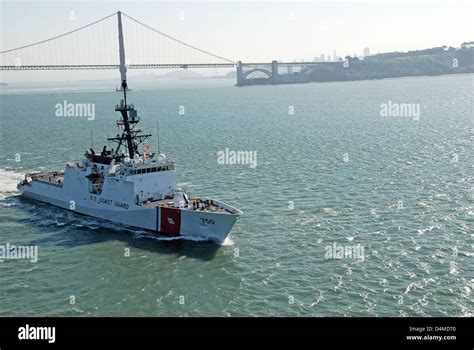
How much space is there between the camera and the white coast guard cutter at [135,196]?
31922mm

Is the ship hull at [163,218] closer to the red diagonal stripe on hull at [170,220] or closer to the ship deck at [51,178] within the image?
the red diagonal stripe on hull at [170,220]

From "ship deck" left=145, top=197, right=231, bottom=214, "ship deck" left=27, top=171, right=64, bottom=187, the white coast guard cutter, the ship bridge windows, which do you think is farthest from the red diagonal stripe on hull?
"ship deck" left=27, top=171, right=64, bottom=187

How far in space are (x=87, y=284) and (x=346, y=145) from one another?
44205 mm

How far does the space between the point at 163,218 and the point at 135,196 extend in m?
3.19

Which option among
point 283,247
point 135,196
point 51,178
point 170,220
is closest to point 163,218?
point 170,220

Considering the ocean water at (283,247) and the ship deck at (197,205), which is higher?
the ship deck at (197,205)

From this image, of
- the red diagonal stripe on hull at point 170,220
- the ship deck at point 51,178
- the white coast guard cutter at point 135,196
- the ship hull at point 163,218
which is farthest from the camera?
the ship deck at point 51,178

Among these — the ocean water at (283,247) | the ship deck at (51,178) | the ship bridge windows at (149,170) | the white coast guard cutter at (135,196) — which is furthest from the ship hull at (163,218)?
the ship deck at (51,178)

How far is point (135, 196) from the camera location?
34781 millimetres

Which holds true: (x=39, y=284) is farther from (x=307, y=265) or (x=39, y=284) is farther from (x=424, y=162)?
(x=424, y=162)

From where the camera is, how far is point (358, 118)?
314ft

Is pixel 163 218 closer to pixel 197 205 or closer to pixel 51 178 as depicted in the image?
pixel 197 205

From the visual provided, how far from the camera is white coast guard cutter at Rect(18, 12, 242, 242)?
31.9 metres

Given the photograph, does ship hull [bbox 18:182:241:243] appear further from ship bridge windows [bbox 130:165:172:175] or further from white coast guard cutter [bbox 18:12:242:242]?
ship bridge windows [bbox 130:165:172:175]
